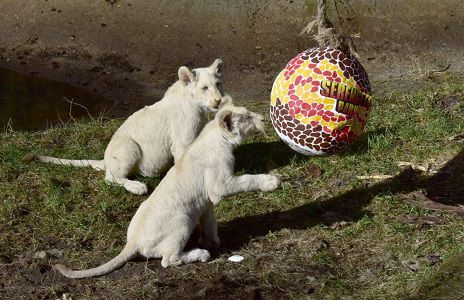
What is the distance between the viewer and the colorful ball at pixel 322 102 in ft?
22.0

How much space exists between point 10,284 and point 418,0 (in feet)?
29.9

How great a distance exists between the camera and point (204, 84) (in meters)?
7.77

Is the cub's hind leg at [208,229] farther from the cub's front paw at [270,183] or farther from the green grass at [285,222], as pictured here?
the cub's front paw at [270,183]

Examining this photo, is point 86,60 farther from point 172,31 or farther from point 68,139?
point 68,139

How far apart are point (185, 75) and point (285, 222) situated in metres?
1.90

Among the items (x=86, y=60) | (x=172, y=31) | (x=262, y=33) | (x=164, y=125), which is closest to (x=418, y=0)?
(x=262, y=33)

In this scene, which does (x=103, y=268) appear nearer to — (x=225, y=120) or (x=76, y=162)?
(x=225, y=120)

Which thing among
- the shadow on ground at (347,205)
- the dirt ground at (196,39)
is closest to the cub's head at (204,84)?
the shadow on ground at (347,205)

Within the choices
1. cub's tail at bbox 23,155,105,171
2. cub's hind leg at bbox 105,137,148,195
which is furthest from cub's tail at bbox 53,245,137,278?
cub's tail at bbox 23,155,105,171

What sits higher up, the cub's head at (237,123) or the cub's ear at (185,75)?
the cub's head at (237,123)

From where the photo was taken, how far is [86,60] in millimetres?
12492

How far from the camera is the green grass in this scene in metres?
5.77

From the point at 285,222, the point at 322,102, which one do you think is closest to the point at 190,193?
the point at 285,222

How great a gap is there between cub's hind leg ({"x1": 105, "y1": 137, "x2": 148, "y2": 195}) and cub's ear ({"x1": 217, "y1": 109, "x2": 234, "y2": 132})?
1698 millimetres
